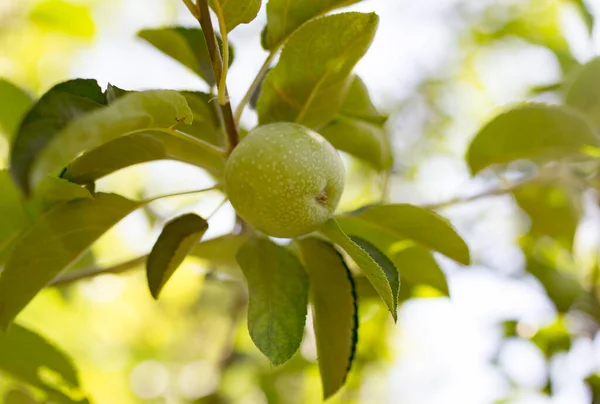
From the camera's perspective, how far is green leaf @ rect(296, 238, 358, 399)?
0.99 metres

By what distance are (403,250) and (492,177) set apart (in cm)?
83

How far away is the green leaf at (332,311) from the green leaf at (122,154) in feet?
0.81

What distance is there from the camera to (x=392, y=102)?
106 inches

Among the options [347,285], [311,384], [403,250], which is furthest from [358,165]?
[347,285]

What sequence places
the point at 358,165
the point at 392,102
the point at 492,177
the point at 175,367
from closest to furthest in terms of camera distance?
1. the point at 492,177
2. the point at 358,165
3. the point at 392,102
4. the point at 175,367

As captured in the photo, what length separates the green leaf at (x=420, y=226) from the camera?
1.00 metres

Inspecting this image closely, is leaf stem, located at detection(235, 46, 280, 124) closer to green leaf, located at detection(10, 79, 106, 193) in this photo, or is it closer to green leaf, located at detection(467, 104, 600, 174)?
green leaf, located at detection(10, 79, 106, 193)

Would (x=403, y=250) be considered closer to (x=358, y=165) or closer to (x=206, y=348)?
(x=358, y=165)

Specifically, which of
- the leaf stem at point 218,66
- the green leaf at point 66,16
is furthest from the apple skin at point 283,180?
the green leaf at point 66,16

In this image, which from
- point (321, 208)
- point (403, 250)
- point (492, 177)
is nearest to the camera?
point (321, 208)

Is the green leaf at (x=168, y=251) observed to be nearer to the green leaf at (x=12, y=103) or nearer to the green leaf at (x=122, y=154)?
the green leaf at (x=122, y=154)

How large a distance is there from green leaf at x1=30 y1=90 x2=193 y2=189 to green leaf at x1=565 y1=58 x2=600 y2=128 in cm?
105

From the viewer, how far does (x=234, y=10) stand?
33.1 inches

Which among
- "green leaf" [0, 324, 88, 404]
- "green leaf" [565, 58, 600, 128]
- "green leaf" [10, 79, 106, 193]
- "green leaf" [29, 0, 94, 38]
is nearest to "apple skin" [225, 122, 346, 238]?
"green leaf" [10, 79, 106, 193]
